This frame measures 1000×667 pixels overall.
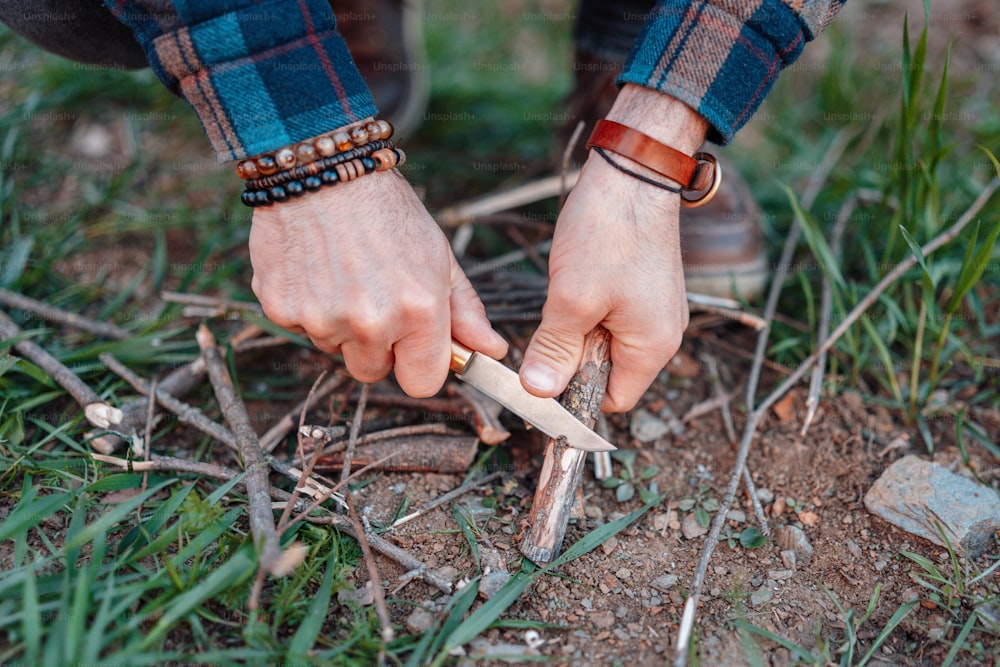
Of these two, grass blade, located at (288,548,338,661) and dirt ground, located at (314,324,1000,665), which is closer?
grass blade, located at (288,548,338,661)

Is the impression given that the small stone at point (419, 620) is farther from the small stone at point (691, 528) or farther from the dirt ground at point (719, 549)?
the small stone at point (691, 528)

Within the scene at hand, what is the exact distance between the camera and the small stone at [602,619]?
4.59 ft

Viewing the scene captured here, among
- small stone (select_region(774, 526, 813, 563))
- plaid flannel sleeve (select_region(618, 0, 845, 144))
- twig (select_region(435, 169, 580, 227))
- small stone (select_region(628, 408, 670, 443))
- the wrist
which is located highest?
plaid flannel sleeve (select_region(618, 0, 845, 144))

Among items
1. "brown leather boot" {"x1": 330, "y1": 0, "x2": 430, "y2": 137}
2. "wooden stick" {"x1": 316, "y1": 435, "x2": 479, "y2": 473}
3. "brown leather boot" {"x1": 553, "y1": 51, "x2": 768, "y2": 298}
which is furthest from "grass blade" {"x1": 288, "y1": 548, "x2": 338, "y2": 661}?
"brown leather boot" {"x1": 330, "y1": 0, "x2": 430, "y2": 137}

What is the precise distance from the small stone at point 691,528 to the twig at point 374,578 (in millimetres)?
703

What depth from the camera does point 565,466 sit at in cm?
151

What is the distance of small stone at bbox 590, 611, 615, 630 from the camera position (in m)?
1.40

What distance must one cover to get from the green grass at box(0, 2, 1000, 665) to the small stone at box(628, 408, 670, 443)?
405mm

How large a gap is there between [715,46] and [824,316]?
0.91 meters

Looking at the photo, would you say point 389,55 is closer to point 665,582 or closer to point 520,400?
point 520,400

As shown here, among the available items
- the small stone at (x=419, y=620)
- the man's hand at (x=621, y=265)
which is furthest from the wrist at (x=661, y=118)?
the small stone at (x=419, y=620)

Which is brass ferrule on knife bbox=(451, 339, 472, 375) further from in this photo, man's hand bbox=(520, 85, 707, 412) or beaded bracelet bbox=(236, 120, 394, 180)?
beaded bracelet bbox=(236, 120, 394, 180)

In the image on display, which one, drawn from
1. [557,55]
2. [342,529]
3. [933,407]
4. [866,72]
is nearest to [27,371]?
[342,529]

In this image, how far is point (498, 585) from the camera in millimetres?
1429
